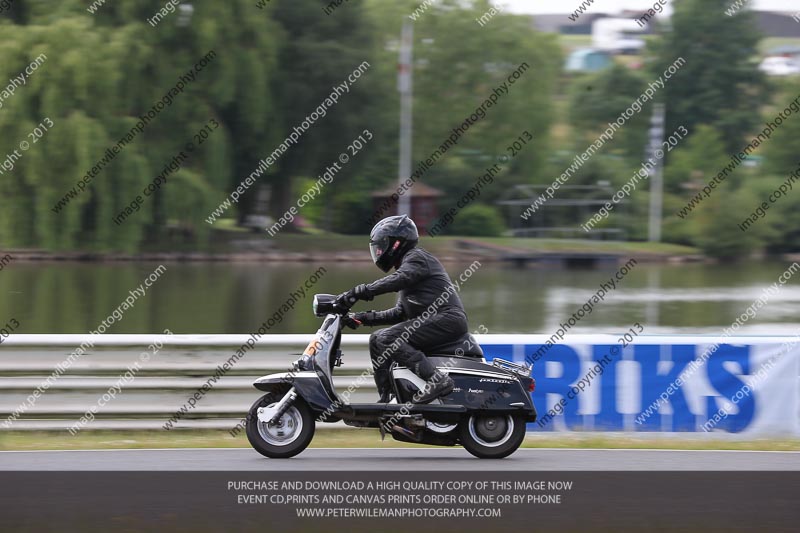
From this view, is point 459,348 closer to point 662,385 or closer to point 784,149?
point 662,385

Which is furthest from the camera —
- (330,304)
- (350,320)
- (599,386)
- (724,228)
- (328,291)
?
(724,228)

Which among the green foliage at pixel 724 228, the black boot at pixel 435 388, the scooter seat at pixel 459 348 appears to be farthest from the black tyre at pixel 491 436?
the green foliage at pixel 724 228

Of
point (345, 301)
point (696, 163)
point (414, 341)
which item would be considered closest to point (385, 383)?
point (414, 341)

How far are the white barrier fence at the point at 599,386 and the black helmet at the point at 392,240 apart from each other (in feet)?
6.07

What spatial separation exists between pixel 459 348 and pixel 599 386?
2.13 m

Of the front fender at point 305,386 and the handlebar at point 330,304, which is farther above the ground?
the handlebar at point 330,304

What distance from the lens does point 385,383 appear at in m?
7.35

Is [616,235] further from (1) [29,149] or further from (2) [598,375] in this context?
(2) [598,375]

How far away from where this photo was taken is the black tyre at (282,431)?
713cm

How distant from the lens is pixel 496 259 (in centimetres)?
5209

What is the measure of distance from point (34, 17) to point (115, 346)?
102ft

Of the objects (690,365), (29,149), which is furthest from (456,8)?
(690,365)

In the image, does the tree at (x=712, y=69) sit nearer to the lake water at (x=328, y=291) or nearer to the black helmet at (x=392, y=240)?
the lake water at (x=328, y=291)

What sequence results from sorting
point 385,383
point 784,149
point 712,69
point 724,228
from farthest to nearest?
point 712,69, point 784,149, point 724,228, point 385,383
